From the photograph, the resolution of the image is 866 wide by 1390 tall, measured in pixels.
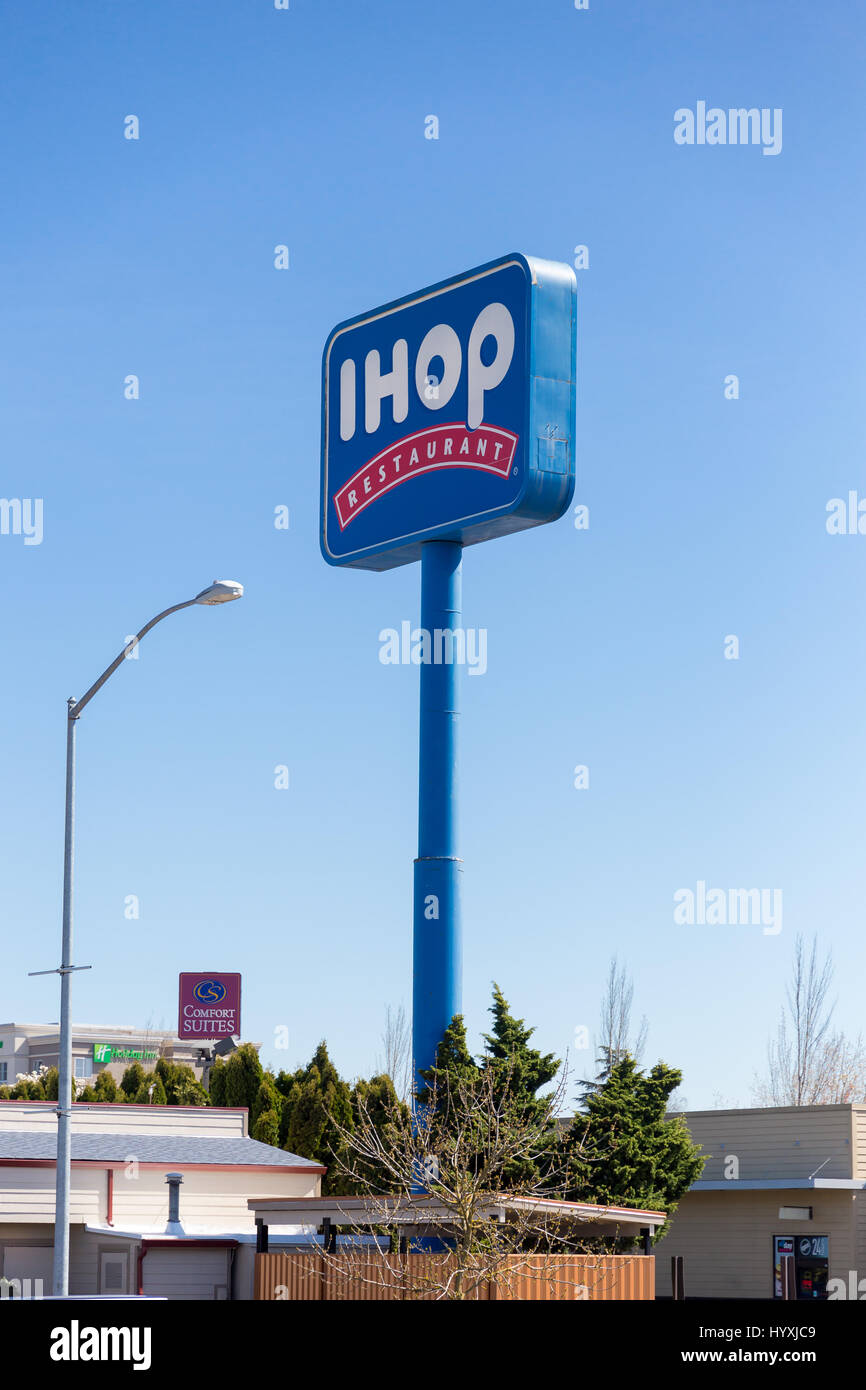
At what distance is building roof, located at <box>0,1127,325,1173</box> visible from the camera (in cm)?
3309

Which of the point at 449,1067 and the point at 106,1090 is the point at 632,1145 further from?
the point at 106,1090

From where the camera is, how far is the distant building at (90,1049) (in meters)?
101

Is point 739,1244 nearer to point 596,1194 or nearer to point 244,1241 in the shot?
point 596,1194

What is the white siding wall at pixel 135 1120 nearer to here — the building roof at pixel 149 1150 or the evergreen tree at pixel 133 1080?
the building roof at pixel 149 1150

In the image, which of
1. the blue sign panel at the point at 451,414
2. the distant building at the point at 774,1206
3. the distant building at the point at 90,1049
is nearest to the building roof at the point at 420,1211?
the distant building at the point at 774,1206

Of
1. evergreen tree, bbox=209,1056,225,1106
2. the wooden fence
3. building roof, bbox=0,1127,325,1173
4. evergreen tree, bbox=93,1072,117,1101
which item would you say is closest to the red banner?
the wooden fence

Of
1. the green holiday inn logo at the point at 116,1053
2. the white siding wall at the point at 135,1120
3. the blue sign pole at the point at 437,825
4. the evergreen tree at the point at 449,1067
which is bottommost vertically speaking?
the green holiday inn logo at the point at 116,1053

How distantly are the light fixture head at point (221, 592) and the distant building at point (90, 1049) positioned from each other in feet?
260

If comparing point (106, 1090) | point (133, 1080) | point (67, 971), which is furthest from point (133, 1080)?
point (67, 971)

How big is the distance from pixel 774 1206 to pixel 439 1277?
17950 mm

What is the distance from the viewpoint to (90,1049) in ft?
345

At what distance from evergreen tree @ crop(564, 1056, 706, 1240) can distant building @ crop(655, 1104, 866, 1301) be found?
4.64 m

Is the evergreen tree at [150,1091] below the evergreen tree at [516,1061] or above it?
below
